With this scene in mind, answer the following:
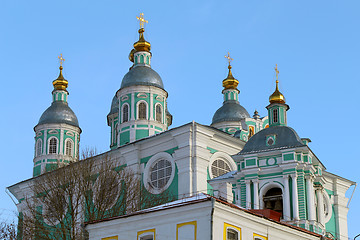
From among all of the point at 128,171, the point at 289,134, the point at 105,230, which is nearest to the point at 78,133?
the point at 128,171

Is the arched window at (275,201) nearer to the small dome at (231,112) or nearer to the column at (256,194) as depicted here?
the column at (256,194)

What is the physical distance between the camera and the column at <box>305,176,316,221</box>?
29.0 meters

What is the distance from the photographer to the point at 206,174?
3219 centimetres

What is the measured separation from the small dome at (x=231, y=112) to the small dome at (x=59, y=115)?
30.7 feet

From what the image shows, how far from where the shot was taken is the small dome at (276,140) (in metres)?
30.1

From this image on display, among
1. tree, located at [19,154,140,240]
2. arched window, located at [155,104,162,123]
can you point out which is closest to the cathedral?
arched window, located at [155,104,162,123]

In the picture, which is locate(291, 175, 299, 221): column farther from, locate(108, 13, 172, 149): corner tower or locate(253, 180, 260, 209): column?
locate(108, 13, 172, 149): corner tower

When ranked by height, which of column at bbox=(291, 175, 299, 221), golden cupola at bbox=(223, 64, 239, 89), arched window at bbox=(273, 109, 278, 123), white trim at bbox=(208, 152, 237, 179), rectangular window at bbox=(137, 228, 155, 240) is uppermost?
golden cupola at bbox=(223, 64, 239, 89)

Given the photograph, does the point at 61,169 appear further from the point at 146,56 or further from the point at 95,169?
the point at 146,56

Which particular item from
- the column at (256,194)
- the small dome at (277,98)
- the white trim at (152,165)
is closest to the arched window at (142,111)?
the white trim at (152,165)

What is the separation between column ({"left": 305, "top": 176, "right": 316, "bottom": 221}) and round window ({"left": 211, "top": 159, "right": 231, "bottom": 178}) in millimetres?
5124

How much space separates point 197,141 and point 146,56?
10504 mm

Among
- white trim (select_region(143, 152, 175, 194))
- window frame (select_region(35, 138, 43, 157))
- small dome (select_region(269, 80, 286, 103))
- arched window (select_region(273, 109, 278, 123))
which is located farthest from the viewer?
window frame (select_region(35, 138, 43, 157))

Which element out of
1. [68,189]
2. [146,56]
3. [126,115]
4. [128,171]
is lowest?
[68,189]
